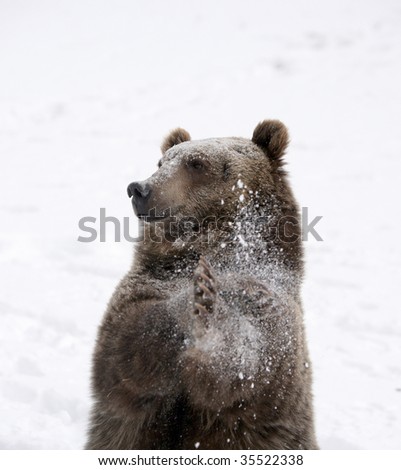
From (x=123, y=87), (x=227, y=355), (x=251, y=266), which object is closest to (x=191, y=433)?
(x=227, y=355)

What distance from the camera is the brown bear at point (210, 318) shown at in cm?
359

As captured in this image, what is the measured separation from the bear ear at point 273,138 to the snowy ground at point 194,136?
8.53 ft

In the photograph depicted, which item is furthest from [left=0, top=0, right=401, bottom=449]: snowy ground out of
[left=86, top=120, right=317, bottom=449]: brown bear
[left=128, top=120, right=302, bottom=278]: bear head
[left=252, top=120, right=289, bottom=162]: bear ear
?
[left=252, top=120, right=289, bottom=162]: bear ear

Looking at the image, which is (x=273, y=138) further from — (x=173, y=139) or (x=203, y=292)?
(x=203, y=292)

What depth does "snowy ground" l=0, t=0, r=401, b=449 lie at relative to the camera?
6547 millimetres

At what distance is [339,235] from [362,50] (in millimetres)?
11459

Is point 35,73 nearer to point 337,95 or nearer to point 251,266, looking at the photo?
point 337,95

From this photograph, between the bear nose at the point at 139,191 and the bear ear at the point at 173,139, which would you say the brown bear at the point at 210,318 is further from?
the bear ear at the point at 173,139

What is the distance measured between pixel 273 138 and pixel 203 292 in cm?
183

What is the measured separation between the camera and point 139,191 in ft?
14.0

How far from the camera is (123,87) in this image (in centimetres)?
1805

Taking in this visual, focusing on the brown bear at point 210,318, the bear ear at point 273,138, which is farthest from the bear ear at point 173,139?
the bear ear at point 273,138

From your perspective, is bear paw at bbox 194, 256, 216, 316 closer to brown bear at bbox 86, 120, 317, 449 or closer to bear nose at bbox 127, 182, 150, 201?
brown bear at bbox 86, 120, 317, 449

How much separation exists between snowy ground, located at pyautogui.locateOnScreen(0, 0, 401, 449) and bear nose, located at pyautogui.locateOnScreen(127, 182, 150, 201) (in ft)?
7.57
